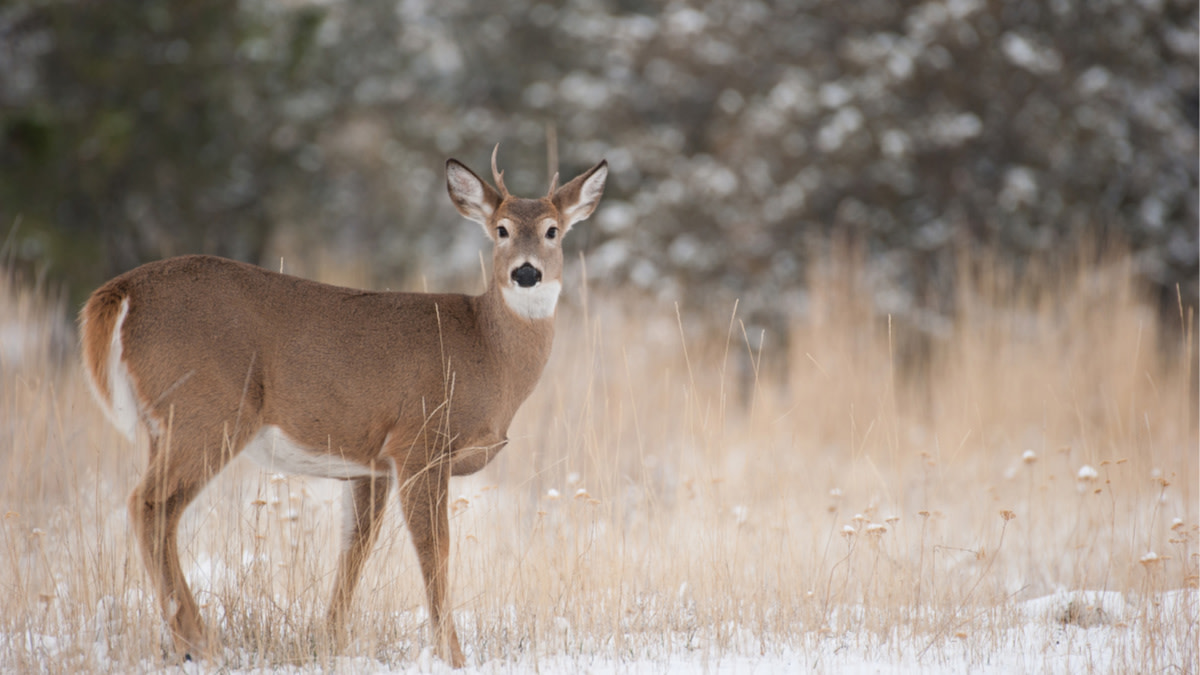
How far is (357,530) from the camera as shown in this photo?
423 centimetres

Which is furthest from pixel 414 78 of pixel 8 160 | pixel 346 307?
pixel 346 307

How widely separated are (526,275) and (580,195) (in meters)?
0.58

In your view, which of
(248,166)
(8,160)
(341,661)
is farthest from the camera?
(248,166)

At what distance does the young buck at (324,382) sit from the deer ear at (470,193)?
0.34ft

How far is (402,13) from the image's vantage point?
746 inches

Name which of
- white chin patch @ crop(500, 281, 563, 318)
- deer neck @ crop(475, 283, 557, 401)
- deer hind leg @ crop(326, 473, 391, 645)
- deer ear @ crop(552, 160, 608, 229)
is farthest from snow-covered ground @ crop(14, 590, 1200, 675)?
deer ear @ crop(552, 160, 608, 229)

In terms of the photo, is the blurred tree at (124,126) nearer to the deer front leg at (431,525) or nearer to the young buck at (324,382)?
the young buck at (324,382)

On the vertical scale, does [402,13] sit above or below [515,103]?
above

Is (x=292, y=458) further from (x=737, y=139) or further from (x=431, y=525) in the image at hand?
(x=737, y=139)

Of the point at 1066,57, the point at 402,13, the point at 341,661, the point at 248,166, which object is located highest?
the point at 402,13

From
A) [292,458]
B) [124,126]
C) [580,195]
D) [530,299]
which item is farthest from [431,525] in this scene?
[124,126]

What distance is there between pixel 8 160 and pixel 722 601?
9117 mm

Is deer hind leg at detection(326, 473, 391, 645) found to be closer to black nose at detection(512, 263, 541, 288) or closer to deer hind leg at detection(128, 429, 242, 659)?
deer hind leg at detection(128, 429, 242, 659)

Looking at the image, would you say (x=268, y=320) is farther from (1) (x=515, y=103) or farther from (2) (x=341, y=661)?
(1) (x=515, y=103)
